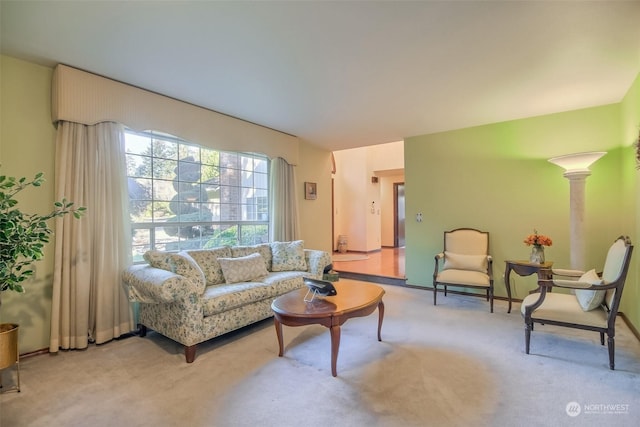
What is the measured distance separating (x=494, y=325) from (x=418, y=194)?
228 cm

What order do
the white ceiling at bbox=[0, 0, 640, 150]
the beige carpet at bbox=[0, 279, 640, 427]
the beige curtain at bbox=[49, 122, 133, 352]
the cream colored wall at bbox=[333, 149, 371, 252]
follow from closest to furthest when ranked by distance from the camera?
1. the beige carpet at bbox=[0, 279, 640, 427]
2. the white ceiling at bbox=[0, 0, 640, 150]
3. the beige curtain at bbox=[49, 122, 133, 352]
4. the cream colored wall at bbox=[333, 149, 371, 252]

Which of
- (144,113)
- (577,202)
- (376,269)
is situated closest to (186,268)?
(144,113)

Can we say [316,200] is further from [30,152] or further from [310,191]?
[30,152]

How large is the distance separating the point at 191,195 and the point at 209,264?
975mm

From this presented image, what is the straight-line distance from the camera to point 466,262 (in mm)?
3992

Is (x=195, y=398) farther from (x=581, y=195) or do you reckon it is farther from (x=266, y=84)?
(x=581, y=195)

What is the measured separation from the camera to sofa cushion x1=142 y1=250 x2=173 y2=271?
2810mm

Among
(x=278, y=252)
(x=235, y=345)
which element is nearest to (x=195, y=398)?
(x=235, y=345)

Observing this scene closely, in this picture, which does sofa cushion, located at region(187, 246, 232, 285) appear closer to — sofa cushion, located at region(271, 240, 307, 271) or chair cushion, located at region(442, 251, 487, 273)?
sofa cushion, located at region(271, 240, 307, 271)

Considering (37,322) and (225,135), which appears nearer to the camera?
(37,322)

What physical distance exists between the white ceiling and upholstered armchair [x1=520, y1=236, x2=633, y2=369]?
1.60 meters

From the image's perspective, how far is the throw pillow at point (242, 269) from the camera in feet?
10.6

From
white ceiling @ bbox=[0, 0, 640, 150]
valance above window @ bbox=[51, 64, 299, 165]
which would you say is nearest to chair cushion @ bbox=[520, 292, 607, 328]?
white ceiling @ bbox=[0, 0, 640, 150]

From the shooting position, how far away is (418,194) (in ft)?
16.0
